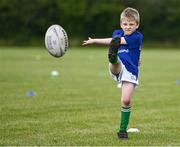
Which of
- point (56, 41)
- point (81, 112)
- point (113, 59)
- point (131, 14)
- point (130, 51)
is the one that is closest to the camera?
point (113, 59)

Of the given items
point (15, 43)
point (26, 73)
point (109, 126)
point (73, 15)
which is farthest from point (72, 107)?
point (73, 15)

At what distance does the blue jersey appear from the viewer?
27.1 ft

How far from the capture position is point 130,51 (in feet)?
27.3

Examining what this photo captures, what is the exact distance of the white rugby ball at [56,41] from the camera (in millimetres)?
9297

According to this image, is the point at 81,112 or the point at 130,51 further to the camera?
the point at 81,112

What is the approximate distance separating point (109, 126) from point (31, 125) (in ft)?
4.12

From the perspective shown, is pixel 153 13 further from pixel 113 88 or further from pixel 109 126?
pixel 109 126

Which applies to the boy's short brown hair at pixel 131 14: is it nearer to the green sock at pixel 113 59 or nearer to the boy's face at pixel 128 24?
the boy's face at pixel 128 24

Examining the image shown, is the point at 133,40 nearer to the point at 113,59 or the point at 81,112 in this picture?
the point at 113,59

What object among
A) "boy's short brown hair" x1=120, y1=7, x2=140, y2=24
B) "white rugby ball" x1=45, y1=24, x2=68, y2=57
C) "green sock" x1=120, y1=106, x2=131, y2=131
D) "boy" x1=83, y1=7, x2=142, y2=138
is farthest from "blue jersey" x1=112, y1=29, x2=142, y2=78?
"white rugby ball" x1=45, y1=24, x2=68, y2=57

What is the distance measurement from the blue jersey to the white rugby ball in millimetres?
1261

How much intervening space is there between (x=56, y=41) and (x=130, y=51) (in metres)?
1.55

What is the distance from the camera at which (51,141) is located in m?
7.73

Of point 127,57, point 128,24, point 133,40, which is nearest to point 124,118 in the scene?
point 127,57
